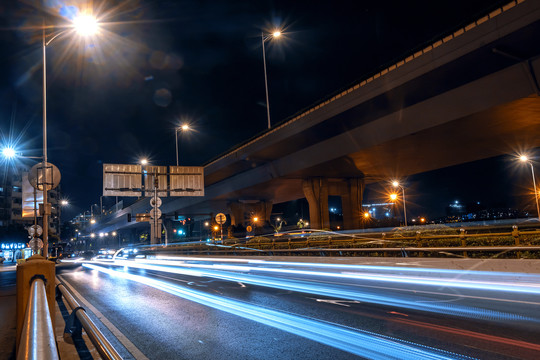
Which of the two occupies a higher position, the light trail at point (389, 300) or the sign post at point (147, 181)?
the sign post at point (147, 181)

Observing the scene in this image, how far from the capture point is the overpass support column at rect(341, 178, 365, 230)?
4550 cm

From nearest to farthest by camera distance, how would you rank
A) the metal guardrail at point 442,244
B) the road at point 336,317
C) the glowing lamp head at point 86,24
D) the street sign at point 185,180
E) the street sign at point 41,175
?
the road at point 336,317
the metal guardrail at point 442,244
the street sign at point 41,175
the glowing lamp head at point 86,24
the street sign at point 185,180

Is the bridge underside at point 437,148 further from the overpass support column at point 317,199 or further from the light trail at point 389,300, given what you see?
the light trail at point 389,300

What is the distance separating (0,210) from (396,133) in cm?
9658

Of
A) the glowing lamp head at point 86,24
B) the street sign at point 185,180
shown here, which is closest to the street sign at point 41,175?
the glowing lamp head at point 86,24

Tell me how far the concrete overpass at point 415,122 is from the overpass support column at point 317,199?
108mm

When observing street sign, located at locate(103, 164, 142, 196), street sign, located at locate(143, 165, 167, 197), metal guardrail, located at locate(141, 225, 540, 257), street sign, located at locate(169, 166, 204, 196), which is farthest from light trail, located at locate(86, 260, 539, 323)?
street sign, located at locate(169, 166, 204, 196)

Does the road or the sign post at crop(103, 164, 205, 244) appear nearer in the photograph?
the road

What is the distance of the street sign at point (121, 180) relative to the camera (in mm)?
36438

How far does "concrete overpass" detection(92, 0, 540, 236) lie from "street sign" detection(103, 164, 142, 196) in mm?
9496

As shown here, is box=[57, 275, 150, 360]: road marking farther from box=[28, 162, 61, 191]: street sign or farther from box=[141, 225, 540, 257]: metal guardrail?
box=[141, 225, 540, 257]: metal guardrail

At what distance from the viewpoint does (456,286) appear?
485 inches

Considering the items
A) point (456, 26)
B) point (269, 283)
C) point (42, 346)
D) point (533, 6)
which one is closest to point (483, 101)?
point (456, 26)

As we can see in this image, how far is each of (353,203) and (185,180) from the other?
18942mm
